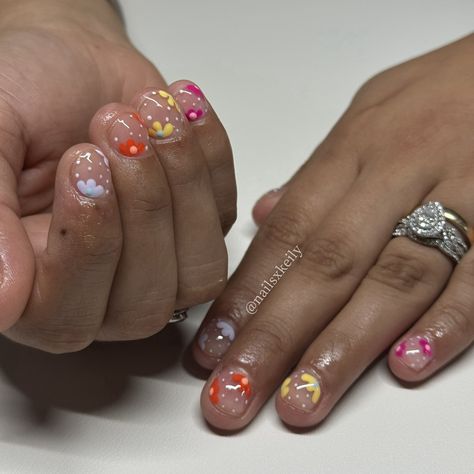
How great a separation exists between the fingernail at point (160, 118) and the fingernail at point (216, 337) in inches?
7.7

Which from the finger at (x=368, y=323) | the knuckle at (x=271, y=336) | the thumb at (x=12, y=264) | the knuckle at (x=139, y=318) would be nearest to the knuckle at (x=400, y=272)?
the finger at (x=368, y=323)

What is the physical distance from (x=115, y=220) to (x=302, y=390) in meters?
0.21

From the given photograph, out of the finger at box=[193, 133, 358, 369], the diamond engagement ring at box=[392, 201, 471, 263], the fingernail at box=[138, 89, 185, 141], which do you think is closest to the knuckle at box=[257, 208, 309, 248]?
the finger at box=[193, 133, 358, 369]

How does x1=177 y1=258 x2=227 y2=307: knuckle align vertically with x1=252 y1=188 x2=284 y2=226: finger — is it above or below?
above

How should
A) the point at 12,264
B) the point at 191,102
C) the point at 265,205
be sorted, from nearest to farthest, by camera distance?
the point at 12,264, the point at 191,102, the point at 265,205

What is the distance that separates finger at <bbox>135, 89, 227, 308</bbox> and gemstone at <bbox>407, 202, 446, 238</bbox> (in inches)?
8.3

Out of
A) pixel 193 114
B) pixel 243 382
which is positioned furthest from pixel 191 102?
pixel 243 382

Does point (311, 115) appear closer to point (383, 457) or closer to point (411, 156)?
point (411, 156)

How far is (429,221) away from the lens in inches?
31.9

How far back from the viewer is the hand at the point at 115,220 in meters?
0.61

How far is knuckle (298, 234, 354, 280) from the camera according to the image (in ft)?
2.64

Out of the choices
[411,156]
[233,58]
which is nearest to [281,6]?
Result: [233,58]

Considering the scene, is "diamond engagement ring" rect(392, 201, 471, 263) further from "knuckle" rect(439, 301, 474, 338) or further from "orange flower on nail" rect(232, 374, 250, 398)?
"orange flower on nail" rect(232, 374, 250, 398)

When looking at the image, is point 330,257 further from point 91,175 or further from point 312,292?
point 91,175
